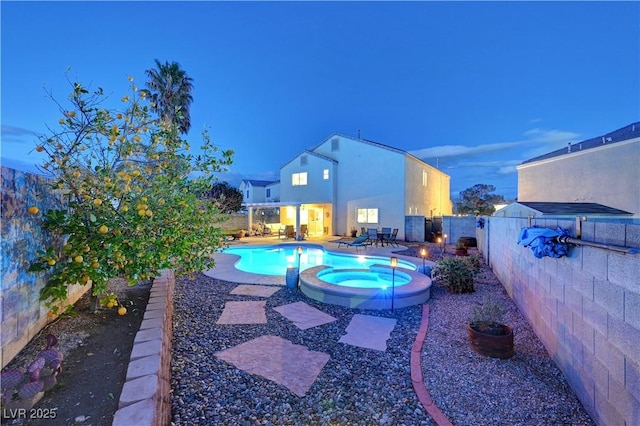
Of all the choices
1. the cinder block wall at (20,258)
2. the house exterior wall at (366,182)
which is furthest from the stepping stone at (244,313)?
the house exterior wall at (366,182)

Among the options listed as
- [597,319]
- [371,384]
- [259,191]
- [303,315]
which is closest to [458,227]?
[303,315]

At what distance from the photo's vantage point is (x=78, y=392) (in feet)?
7.83

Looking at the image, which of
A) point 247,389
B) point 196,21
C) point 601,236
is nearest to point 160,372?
point 247,389

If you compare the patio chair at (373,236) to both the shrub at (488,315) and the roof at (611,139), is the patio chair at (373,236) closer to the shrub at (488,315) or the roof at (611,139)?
the roof at (611,139)

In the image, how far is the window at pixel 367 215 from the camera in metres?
19.9

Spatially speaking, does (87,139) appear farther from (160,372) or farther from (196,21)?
(196,21)

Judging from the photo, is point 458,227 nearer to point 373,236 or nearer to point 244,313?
point 373,236

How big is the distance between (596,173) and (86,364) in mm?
20223

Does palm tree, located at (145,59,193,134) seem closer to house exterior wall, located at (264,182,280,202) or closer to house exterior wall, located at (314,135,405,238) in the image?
house exterior wall, located at (314,135,405,238)

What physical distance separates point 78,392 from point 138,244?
1409 mm

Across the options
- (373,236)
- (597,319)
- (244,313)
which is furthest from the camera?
(373,236)

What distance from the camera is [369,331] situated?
203 inches

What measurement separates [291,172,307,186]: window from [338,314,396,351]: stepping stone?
1741cm

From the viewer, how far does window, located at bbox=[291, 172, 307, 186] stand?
22578mm
